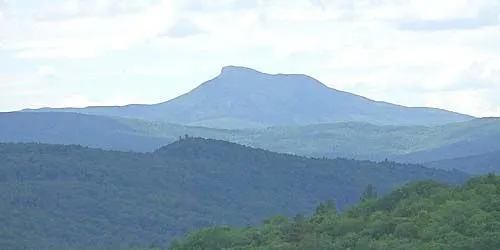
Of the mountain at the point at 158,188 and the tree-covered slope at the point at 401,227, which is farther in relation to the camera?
the mountain at the point at 158,188

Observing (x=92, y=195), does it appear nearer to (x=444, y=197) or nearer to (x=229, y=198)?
(x=229, y=198)

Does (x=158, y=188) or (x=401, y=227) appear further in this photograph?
(x=158, y=188)

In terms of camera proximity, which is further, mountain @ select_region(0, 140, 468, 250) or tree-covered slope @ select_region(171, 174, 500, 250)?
mountain @ select_region(0, 140, 468, 250)

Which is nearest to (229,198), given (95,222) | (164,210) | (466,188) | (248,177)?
(248,177)

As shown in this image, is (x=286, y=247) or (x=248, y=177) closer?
(x=286, y=247)
